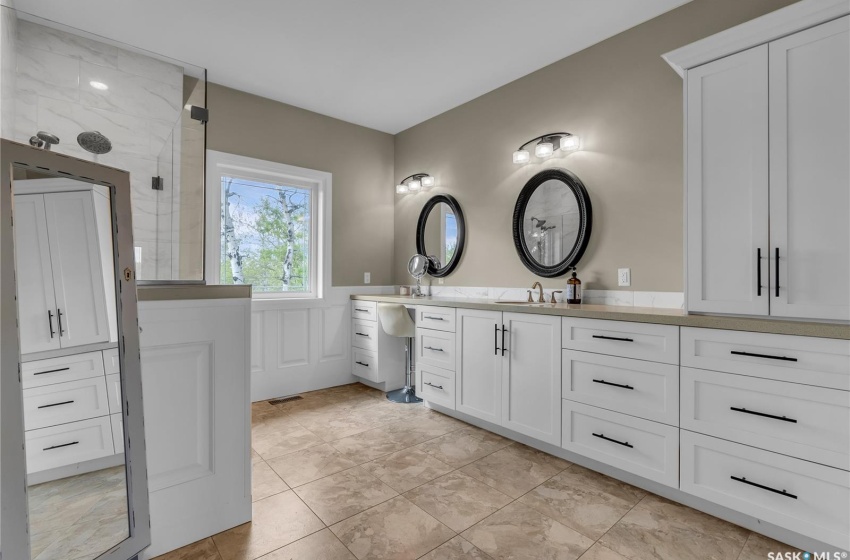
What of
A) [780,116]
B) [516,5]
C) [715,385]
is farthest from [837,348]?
[516,5]

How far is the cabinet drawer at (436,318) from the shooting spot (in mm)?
3004

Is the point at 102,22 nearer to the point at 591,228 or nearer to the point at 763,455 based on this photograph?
the point at 591,228

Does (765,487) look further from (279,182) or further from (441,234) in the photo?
(279,182)

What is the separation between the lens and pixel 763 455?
5.32 feet

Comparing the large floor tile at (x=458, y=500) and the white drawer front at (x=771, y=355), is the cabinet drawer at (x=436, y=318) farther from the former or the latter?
the white drawer front at (x=771, y=355)

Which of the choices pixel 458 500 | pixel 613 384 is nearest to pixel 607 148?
pixel 613 384

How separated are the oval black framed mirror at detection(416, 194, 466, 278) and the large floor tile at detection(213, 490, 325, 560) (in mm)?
2475

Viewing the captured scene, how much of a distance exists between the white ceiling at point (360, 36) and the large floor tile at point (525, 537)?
280 centimetres

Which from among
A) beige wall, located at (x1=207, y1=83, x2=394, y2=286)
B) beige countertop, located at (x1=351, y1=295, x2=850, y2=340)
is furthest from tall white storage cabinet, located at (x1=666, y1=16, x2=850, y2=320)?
beige wall, located at (x1=207, y1=83, x2=394, y2=286)

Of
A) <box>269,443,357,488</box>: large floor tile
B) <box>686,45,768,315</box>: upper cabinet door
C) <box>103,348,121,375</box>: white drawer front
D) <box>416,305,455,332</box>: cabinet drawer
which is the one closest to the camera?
<box>103,348,121,375</box>: white drawer front

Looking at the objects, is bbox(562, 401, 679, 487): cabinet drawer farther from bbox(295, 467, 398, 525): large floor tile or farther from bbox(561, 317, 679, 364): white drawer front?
bbox(295, 467, 398, 525): large floor tile

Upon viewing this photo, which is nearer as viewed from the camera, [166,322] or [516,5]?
[166,322]

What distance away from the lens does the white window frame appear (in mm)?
3357

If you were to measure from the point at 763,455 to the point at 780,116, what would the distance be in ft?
4.70
